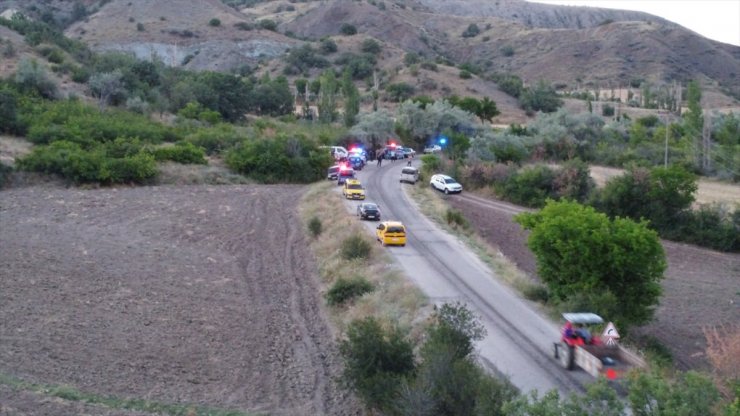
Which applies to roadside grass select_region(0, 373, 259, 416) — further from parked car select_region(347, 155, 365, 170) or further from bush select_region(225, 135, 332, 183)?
parked car select_region(347, 155, 365, 170)

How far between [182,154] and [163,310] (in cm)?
3647

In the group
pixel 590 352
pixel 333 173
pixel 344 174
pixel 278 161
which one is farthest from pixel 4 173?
pixel 590 352

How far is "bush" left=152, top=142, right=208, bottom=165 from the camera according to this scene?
200ft

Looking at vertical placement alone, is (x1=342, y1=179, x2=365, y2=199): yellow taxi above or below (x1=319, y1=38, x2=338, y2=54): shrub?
below

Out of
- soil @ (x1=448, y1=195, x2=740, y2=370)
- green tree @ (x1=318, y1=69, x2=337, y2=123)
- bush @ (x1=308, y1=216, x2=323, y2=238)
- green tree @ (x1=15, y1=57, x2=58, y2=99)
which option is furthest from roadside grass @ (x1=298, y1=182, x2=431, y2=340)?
green tree @ (x1=318, y1=69, x2=337, y2=123)

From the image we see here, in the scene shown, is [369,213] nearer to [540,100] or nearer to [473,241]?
[473,241]

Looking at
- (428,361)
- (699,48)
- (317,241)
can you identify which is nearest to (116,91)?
(317,241)

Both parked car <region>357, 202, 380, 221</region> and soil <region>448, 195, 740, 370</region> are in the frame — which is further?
parked car <region>357, 202, 380, 221</region>

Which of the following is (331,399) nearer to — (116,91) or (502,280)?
(502,280)

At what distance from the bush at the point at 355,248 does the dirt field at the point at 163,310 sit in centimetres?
184

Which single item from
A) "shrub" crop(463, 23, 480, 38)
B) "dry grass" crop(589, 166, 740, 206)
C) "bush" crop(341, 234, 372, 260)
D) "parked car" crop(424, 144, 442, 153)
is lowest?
"dry grass" crop(589, 166, 740, 206)

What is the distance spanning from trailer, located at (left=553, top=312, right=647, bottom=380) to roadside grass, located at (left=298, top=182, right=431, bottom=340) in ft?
13.9

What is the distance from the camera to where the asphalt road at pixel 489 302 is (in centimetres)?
2048

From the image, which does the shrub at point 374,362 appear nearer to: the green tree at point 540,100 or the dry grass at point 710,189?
the dry grass at point 710,189
